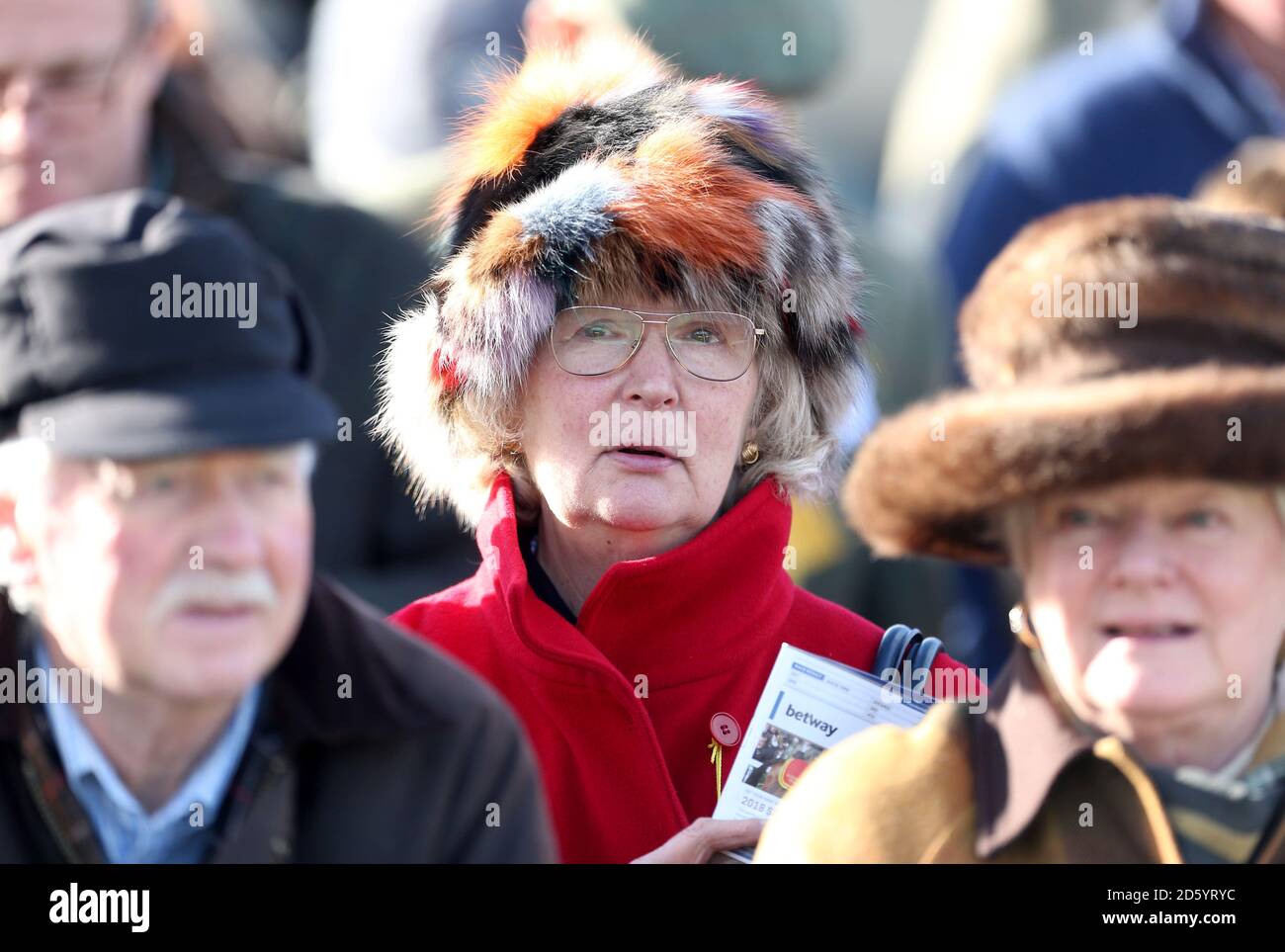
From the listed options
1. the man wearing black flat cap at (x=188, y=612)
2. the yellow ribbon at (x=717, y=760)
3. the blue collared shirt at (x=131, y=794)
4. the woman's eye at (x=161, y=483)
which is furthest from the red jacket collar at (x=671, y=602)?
the woman's eye at (x=161, y=483)

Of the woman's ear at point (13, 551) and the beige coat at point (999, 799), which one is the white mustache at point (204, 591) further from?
the beige coat at point (999, 799)

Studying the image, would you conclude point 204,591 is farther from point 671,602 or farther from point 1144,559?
point 1144,559

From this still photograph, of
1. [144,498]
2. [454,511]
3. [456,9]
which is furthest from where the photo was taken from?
[456,9]

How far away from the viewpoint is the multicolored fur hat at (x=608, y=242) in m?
3.07

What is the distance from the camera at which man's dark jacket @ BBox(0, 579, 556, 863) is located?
2510 mm

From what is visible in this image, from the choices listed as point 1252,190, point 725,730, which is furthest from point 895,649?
point 1252,190

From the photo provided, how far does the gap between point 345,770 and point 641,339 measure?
2.71 feet
